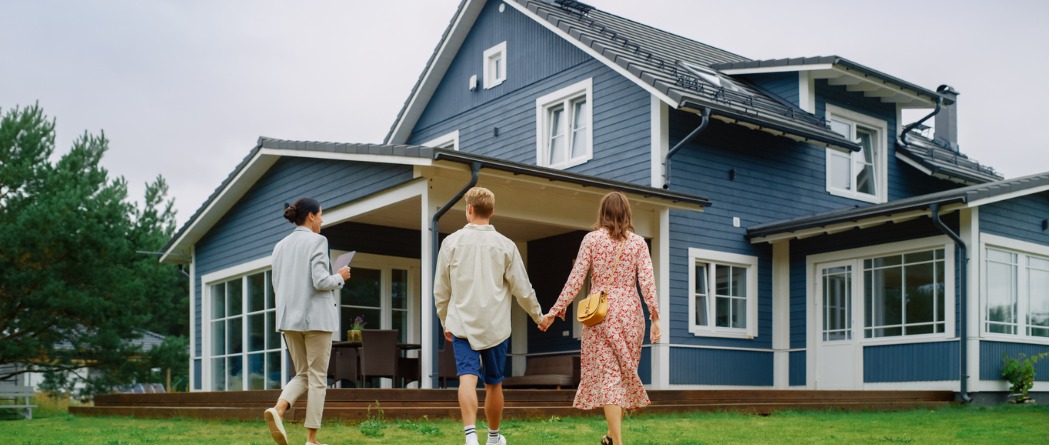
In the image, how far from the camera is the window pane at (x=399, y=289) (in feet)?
49.1

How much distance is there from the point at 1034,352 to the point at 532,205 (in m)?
6.73

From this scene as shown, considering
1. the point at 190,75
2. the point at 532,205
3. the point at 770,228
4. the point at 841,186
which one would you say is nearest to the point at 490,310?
the point at 532,205

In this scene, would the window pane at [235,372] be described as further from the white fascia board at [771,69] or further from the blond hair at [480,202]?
the blond hair at [480,202]

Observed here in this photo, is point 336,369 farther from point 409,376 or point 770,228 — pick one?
point 770,228

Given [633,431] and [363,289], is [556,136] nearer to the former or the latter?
[363,289]

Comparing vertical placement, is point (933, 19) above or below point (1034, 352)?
above

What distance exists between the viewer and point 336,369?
12.6m

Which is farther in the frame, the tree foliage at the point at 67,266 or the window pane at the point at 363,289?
the tree foliage at the point at 67,266

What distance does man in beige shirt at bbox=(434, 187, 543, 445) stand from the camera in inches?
240

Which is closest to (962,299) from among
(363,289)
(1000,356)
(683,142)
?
(1000,356)

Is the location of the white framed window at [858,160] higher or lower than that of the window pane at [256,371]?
higher

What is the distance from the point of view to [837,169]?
54.2ft

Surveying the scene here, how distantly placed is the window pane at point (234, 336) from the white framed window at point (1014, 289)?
10044 millimetres

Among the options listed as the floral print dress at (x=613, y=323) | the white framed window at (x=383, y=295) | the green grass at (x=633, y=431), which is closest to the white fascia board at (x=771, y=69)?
the white framed window at (x=383, y=295)
